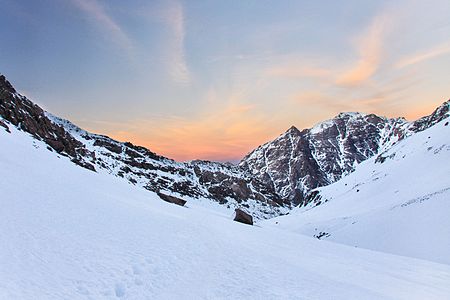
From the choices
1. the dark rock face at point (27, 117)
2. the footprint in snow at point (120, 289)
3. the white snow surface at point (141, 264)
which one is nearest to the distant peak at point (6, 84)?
the dark rock face at point (27, 117)

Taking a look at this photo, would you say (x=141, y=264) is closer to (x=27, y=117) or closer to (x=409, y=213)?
(x=409, y=213)

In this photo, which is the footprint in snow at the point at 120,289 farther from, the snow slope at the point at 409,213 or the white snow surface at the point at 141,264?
the snow slope at the point at 409,213

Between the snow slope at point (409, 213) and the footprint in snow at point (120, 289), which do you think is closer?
the footprint in snow at point (120, 289)

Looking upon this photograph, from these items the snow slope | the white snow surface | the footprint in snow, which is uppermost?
the snow slope

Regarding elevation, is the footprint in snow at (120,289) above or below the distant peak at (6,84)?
below

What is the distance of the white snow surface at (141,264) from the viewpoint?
5.90m

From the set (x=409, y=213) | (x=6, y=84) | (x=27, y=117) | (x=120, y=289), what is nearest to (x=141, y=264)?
(x=120, y=289)

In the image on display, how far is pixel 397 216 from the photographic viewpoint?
102 ft

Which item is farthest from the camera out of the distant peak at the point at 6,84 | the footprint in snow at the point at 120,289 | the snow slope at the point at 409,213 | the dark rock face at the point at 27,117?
the distant peak at the point at 6,84

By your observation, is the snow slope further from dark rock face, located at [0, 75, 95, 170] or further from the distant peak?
the distant peak

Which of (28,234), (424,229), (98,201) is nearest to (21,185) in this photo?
(98,201)

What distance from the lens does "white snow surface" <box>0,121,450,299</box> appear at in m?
5.90

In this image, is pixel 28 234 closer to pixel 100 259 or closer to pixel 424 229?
pixel 100 259

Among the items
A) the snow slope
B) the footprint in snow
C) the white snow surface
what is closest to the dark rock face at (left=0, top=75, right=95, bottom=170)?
the white snow surface
